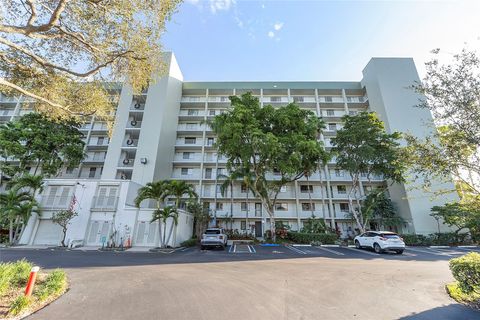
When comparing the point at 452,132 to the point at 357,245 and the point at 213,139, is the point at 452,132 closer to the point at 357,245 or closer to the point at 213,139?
the point at 357,245

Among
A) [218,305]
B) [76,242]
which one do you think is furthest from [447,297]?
[76,242]

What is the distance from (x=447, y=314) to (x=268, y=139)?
14641 mm

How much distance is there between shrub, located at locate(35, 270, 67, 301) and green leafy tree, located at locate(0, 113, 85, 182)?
22.4m

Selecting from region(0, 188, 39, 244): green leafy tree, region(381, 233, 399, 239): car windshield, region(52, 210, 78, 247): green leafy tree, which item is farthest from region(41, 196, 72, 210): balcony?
region(381, 233, 399, 239): car windshield

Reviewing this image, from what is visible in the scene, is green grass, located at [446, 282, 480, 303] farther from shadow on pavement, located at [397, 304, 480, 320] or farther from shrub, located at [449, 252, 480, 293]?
shadow on pavement, located at [397, 304, 480, 320]

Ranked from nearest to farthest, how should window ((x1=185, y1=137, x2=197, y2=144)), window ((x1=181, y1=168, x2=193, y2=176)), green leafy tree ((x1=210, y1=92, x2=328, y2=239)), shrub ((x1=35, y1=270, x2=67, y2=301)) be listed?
shrub ((x1=35, y1=270, x2=67, y2=301)), green leafy tree ((x1=210, y1=92, x2=328, y2=239)), window ((x1=181, y1=168, x2=193, y2=176)), window ((x1=185, y1=137, x2=197, y2=144))

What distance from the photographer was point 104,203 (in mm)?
19156

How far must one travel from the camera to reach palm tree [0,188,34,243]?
1750 centimetres

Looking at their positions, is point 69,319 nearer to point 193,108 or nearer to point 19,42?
point 19,42

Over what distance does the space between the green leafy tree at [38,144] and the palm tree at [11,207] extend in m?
5.89

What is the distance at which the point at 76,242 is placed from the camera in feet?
57.9

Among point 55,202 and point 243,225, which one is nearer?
point 55,202

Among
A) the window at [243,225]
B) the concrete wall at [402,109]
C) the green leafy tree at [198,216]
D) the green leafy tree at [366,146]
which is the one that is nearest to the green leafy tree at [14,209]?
the green leafy tree at [198,216]

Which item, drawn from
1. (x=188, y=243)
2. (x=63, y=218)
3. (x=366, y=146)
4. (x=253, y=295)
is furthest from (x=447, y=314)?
(x=63, y=218)
